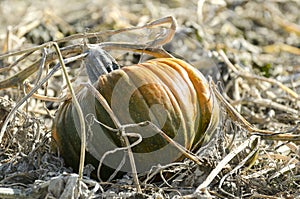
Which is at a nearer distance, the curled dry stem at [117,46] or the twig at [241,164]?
the twig at [241,164]

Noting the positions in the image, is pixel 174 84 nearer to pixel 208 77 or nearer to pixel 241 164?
pixel 241 164

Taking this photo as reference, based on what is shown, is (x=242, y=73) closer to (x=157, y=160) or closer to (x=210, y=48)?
(x=210, y=48)

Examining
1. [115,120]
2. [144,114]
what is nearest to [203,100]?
[144,114]

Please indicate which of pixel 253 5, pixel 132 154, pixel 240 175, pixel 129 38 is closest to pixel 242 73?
pixel 129 38

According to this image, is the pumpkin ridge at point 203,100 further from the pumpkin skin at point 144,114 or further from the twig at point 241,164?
the twig at point 241,164

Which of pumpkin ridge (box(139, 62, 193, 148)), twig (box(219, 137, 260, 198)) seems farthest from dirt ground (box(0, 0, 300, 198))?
pumpkin ridge (box(139, 62, 193, 148))

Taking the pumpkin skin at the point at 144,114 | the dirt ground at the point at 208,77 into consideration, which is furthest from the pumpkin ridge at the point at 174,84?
the dirt ground at the point at 208,77
